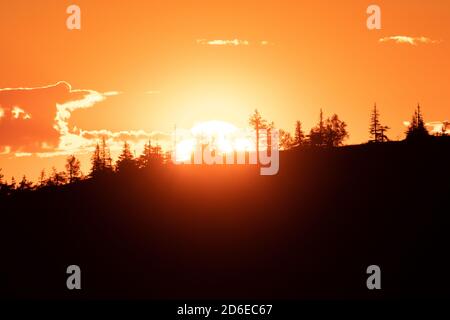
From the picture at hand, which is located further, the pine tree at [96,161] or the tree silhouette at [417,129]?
the pine tree at [96,161]

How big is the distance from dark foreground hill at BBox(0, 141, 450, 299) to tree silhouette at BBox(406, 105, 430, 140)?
27.0 ft

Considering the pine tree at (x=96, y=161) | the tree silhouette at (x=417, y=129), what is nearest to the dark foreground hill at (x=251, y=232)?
the tree silhouette at (x=417, y=129)

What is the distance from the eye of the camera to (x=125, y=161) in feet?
531

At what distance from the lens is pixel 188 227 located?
107125 mm

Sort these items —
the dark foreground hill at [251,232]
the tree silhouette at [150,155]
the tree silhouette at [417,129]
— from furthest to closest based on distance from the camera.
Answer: the tree silhouette at [150,155] → the tree silhouette at [417,129] → the dark foreground hill at [251,232]

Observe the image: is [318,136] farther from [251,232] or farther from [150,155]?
[251,232]

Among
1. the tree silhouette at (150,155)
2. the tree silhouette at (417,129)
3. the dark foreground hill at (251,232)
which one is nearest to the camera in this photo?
the dark foreground hill at (251,232)

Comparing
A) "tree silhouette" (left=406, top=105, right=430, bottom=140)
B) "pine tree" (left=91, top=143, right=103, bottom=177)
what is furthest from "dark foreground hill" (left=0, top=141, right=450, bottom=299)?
"pine tree" (left=91, top=143, right=103, bottom=177)

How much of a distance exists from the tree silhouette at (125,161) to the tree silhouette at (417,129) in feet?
190

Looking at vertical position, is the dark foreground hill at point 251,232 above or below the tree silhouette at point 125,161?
below

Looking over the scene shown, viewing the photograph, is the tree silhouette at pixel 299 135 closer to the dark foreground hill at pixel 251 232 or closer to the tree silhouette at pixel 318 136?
the tree silhouette at pixel 318 136

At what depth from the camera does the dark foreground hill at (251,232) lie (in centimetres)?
9088
